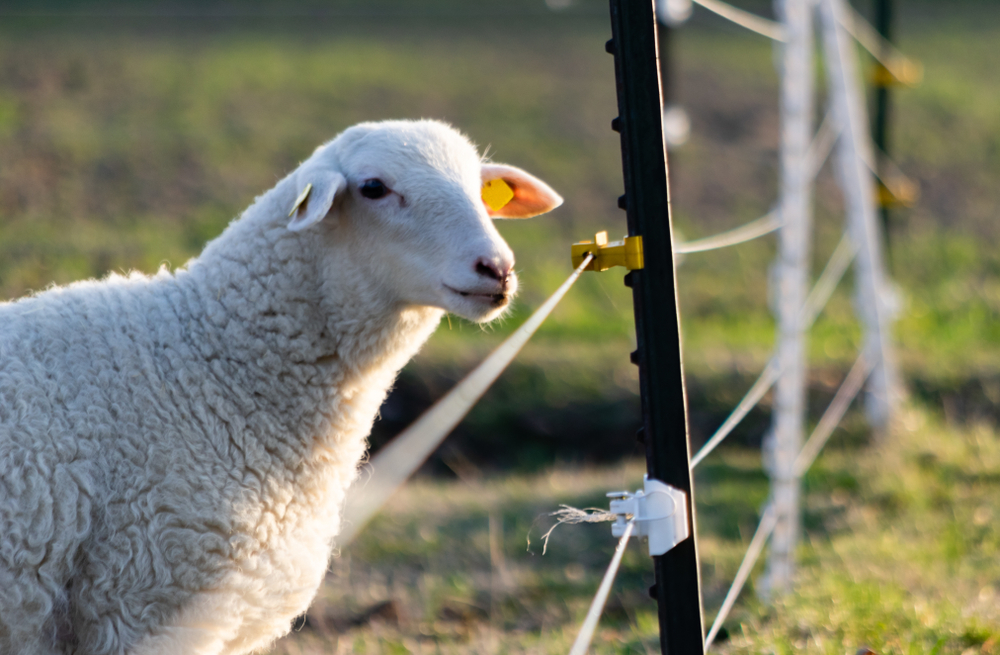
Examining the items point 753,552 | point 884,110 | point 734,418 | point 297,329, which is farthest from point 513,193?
point 884,110

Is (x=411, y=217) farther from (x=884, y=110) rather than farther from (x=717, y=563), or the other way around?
(x=884, y=110)

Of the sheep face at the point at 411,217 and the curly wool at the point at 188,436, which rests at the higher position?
the sheep face at the point at 411,217

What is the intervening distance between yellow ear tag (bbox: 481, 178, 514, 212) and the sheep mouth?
0.41 metres

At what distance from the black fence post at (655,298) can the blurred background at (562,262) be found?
727 millimetres

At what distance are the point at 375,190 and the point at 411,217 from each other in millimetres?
129

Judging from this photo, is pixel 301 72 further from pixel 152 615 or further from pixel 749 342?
pixel 152 615

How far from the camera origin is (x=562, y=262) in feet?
27.7

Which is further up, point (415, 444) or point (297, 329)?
point (297, 329)

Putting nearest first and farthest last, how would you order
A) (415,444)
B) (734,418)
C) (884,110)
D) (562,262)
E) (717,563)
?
(734,418) → (717,563) → (415,444) → (884,110) → (562,262)

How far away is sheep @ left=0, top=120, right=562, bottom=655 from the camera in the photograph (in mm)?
2018

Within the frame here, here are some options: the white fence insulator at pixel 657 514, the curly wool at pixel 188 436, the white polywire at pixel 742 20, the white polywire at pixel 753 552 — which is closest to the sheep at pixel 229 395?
the curly wool at pixel 188 436

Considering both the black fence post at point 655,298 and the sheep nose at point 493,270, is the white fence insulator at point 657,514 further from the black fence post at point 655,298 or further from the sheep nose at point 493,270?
the sheep nose at point 493,270

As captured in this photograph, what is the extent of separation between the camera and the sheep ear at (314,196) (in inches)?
85.9

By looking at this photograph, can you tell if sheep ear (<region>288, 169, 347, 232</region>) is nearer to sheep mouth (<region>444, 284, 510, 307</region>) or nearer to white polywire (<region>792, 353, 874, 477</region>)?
sheep mouth (<region>444, 284, 510, 307</region>)
